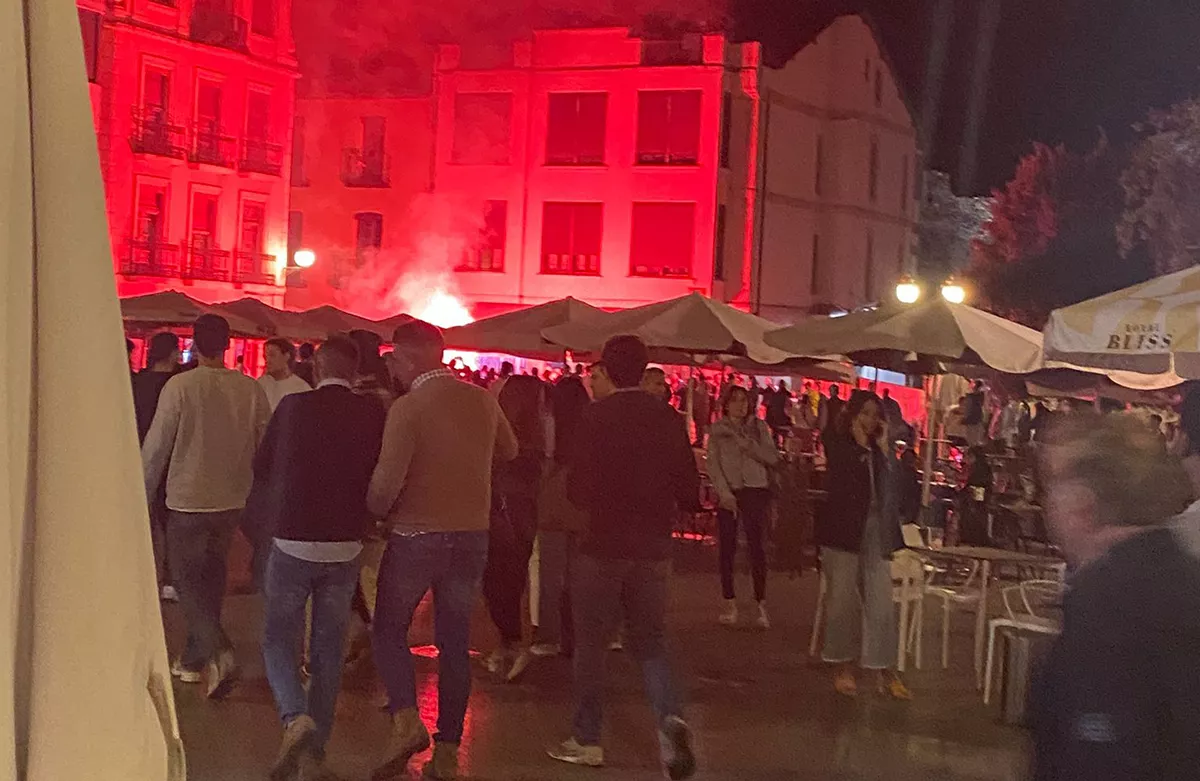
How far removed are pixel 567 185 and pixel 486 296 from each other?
11.7ft

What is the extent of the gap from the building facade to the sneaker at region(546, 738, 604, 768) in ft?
89.2

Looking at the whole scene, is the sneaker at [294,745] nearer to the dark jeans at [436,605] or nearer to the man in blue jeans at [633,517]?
the dark jeans at [436,605]

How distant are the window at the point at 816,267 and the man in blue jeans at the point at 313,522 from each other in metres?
31.5

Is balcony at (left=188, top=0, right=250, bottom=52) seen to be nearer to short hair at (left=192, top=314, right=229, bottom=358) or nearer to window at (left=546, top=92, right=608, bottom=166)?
window at (left=546, top=92, right=608, bottom=166)

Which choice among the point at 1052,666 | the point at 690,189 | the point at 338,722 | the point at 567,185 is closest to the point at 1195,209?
the point at 690,189

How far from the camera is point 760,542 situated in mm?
10367

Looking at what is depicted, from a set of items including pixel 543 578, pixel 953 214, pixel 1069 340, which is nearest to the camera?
pixel 1069 340

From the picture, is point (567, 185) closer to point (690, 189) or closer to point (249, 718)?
point (690, 189)

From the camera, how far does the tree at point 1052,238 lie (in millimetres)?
29688

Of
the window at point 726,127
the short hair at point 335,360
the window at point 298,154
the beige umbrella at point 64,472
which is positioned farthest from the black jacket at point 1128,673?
the window at point 298,154

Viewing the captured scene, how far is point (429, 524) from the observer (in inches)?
223

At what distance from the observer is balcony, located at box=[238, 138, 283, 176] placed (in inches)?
1396

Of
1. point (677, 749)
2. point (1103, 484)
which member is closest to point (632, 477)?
point (677, 749)

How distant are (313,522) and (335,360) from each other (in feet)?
2.21
